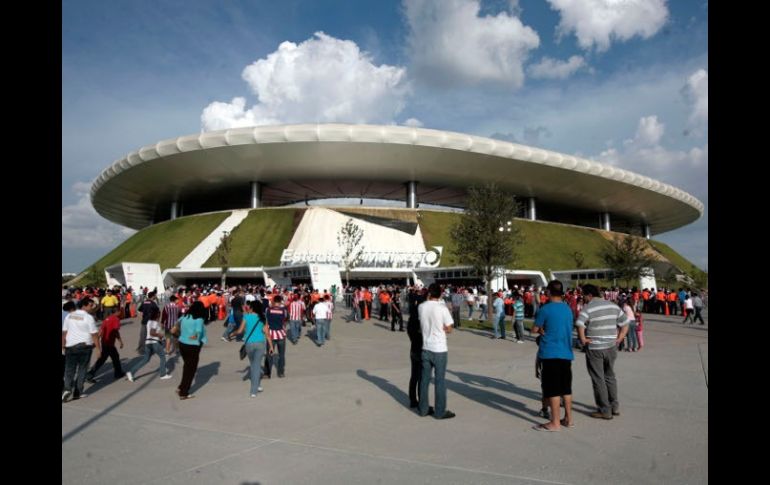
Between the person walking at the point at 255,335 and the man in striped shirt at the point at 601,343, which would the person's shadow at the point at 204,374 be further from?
the man in striped shirt at the point at 601,343

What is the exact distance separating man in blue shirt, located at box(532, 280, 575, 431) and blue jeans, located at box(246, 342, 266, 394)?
149 inches

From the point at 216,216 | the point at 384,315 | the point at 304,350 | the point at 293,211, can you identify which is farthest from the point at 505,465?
the point at 216,216

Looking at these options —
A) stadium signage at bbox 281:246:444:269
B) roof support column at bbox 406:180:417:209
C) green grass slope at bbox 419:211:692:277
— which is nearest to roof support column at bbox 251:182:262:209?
stadium signage at bbox 281:246:444:269

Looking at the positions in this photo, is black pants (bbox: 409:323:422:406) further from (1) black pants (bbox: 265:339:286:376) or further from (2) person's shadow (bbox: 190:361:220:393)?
(2) person's shadow (bbox: 190:361:220:393)

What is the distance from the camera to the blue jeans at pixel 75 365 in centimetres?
690

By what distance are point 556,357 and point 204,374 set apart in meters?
6.30

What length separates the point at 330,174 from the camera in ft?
158

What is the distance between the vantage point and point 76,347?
272 inches

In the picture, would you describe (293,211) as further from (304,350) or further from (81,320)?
(81,320)

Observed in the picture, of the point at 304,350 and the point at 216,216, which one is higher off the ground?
the point at 216,216

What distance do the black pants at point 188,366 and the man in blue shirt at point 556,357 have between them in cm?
456

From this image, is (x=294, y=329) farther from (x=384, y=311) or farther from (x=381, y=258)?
(x=381, y=258)

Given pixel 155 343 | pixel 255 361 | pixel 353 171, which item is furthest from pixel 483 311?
pixel 353 171
